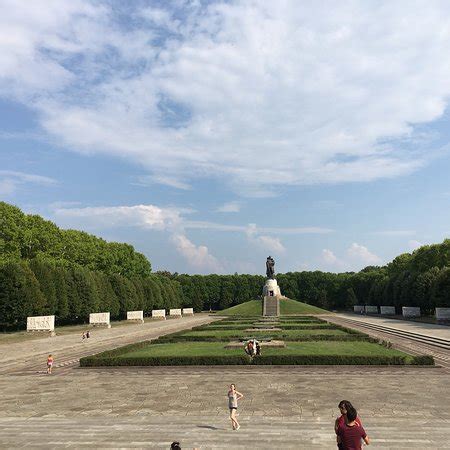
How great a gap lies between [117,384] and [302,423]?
10.4 meters

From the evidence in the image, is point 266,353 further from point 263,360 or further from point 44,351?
point 44,351

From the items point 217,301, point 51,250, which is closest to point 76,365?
point 51,250

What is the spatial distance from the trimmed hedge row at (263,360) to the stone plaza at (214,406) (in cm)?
47

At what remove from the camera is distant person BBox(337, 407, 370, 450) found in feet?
24.5

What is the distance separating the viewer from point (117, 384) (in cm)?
2069

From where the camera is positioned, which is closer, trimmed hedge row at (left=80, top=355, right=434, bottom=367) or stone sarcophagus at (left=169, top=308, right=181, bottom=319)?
trimmed hedge row at (left=80, top=355, right=434, bottom=367)

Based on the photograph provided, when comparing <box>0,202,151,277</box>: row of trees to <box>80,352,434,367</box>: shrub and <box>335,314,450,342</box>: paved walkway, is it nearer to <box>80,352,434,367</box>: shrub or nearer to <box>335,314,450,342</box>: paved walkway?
<box>80,352,434,367</box>: shrub

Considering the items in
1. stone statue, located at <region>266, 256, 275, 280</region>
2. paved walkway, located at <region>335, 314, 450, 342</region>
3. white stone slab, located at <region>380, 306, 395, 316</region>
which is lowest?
white stone slab, located at <region>380, 306, 395, 316</region>

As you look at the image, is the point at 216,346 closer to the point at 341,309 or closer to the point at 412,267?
the point at 412,267

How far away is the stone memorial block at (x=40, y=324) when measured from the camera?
48938 millimetres

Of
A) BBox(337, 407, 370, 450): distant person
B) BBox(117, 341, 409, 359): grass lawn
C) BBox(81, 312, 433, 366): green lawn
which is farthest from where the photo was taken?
BBox(117, 341, 409, 359): grass lawn

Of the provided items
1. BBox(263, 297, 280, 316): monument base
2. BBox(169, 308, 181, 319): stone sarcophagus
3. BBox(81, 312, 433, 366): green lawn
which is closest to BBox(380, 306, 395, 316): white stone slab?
BBox(263, 297, 280, 316): monument base

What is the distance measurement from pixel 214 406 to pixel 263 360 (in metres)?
8.83

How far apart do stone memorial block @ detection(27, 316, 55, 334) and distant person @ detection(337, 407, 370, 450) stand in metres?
47.3
